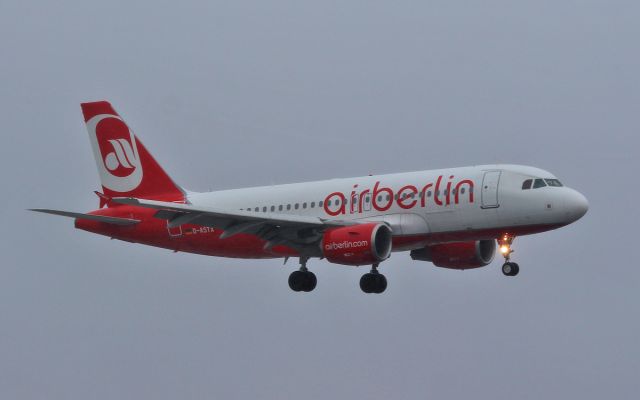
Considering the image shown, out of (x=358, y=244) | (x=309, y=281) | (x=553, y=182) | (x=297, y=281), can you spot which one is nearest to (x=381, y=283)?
(x=309, y=281)

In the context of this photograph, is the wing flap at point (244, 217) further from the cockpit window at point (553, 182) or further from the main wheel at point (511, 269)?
the cockpit window at point (553, 182)

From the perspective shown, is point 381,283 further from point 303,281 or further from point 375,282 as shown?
point 303,281

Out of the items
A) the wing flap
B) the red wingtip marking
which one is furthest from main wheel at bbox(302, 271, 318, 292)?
the red wingtip marking

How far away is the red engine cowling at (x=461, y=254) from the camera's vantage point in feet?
Result: 215

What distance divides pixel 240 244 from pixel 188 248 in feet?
10.8

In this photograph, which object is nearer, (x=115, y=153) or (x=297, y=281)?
(x=297, y=281)

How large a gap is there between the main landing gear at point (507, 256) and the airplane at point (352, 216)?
0.14 ft

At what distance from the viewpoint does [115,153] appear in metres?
70.9

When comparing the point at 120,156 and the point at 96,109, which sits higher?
the point at 96,109

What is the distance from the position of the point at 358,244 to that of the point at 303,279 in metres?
6.41

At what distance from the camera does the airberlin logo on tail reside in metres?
70.4

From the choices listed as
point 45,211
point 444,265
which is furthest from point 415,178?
point 45,211

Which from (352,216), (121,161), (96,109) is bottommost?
(352,216)

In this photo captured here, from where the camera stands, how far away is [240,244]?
6550 cm
